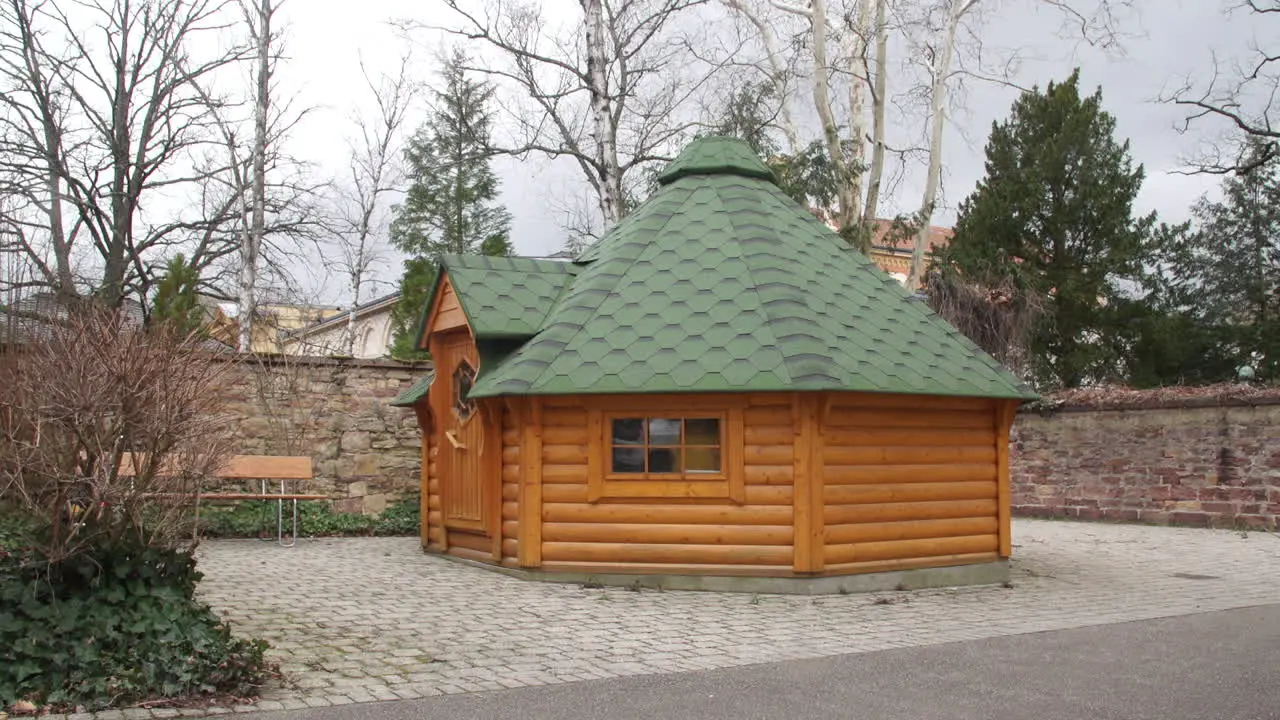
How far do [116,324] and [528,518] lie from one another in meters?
4.92

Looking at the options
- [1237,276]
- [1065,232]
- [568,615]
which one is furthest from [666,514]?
[1237,276]

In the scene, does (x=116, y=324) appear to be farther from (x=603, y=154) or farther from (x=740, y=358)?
(x=603, y=154)

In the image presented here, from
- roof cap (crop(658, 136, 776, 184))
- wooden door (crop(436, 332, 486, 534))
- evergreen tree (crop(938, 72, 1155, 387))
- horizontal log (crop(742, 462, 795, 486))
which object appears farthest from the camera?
evergreen tree (crop(938, 72, 1155, 387))

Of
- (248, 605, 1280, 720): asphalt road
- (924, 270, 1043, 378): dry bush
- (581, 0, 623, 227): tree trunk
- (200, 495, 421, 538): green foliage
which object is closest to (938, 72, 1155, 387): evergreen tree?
(924, 270, 1043, 378): dry bush

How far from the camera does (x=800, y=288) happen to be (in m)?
11.0

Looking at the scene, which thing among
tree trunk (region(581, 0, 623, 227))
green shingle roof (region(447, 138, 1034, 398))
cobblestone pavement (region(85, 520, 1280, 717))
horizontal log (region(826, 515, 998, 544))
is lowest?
cobblestone pavement (region(85, 520, 1280, 717))

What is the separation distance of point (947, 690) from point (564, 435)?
5029 mm

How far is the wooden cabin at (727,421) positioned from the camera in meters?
10.1

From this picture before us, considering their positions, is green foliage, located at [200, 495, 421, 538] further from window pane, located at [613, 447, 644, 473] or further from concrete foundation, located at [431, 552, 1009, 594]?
window pane, located at [613, 447, 644, 473]

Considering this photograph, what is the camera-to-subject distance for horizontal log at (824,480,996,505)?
10133 mm

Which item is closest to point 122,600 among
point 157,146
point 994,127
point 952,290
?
point 157,146

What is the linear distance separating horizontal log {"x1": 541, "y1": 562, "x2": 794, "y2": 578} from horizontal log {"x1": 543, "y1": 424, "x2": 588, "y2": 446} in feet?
3.73

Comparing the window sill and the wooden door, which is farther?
the wooden door

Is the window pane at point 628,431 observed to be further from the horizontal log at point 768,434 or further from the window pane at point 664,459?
the horizontal log at point 768,434
